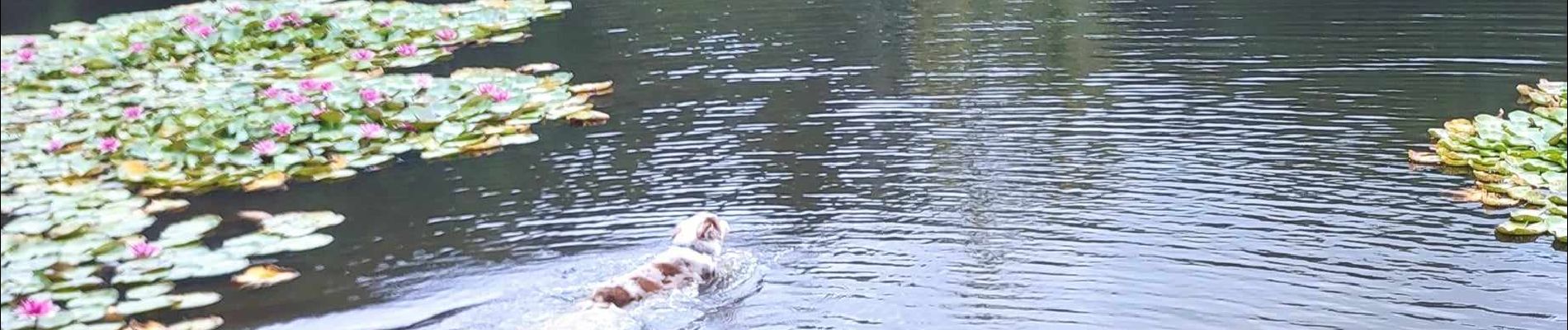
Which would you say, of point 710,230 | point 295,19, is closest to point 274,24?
point 295,19

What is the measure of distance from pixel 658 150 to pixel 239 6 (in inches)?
196

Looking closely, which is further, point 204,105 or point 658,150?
point 204,105

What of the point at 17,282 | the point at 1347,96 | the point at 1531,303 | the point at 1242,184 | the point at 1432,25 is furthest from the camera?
the point at 1432,25

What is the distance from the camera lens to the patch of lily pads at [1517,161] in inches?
169

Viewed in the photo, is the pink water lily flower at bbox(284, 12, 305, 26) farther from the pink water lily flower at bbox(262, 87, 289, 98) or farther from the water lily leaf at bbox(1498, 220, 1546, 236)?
the water lily leaf at bbox(1498, 220, 1546, 236)

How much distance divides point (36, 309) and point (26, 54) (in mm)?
5177

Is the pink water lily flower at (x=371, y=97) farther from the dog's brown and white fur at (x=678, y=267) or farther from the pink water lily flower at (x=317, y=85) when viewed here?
the dog's brown and white fur at (x=678, y=267)

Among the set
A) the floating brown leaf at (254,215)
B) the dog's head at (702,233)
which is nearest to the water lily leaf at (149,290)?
the floating brown leaf at (254,215)

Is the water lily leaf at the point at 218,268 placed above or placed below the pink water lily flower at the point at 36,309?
below

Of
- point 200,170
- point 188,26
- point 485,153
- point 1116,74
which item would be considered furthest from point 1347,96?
point 188,26

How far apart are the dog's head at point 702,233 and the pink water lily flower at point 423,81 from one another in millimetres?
2784

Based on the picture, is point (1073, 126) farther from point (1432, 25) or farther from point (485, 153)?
point (1432, 25)

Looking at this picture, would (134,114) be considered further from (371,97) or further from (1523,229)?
(1523,229)

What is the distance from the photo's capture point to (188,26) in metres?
8.95
